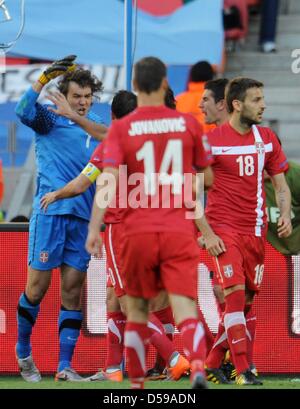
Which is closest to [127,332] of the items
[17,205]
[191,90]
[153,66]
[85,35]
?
[153,66]

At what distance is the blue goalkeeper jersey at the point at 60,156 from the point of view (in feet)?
32.1

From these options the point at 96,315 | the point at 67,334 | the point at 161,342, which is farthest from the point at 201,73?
the point at 161,342

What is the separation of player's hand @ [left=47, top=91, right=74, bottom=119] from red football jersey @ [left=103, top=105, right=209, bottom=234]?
1591 mm

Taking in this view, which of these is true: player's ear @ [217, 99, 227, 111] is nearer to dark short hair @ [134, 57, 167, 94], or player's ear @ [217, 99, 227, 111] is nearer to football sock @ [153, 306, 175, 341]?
football sock @ [153, 306, 175, 341]

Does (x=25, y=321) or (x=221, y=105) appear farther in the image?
(x=221, y=105)

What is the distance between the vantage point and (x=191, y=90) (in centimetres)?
1480

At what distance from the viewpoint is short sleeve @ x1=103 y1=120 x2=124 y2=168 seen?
7.43m

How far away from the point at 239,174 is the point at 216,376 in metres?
1.53

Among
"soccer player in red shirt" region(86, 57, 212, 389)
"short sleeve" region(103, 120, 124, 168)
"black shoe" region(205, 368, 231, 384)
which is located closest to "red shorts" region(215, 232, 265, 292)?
"black shoe" region(205, 368, 231, 384)

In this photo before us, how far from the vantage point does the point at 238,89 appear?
9.44 m

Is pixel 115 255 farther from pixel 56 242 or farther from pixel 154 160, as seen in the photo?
pixel 154 160
